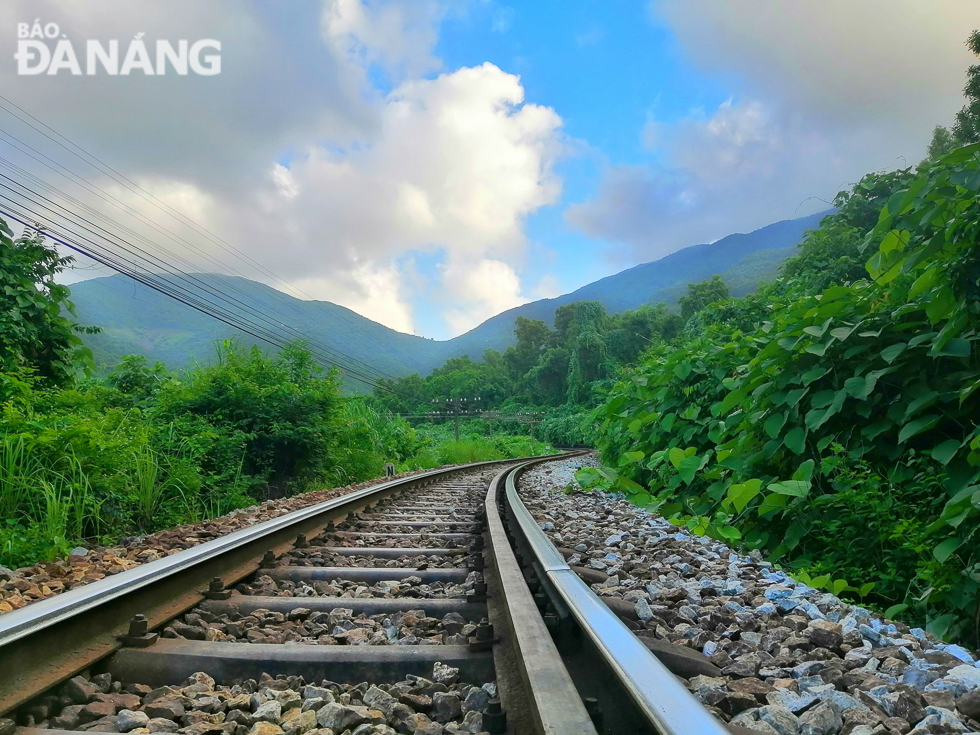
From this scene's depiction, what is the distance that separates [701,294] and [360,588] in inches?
2186

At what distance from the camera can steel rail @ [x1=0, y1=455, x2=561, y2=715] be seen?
161cm

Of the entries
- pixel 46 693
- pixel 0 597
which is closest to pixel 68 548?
pixel 0 597

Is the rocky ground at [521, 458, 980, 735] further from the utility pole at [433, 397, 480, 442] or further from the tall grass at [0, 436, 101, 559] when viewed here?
the utility pole at [433, 397, 480, 442]

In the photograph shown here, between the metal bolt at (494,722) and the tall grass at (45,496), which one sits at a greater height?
the tall grass at (45,496)

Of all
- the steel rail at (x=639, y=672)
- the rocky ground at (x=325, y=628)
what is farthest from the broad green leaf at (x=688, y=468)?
the rocky ground at (x=325, y=628)

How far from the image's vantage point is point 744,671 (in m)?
1.74

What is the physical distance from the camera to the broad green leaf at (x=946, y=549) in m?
2.52

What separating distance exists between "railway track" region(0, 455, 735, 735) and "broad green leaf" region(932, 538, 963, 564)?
1.53 meters

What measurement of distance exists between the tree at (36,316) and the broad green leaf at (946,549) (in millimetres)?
8050

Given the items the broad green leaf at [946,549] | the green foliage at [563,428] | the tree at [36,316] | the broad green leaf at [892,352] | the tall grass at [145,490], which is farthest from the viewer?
the green foliage at [563,428]

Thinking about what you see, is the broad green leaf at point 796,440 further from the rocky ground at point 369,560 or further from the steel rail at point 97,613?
the steel rail at point 97,613

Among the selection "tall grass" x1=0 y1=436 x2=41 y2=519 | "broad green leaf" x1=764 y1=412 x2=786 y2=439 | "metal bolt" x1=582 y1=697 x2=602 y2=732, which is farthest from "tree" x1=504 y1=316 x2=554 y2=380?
"metal bolt" x1=582 y1=697 x2=602 y2=732

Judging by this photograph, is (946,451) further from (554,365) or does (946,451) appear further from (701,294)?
(554,365)

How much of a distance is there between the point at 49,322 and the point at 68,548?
530cm
